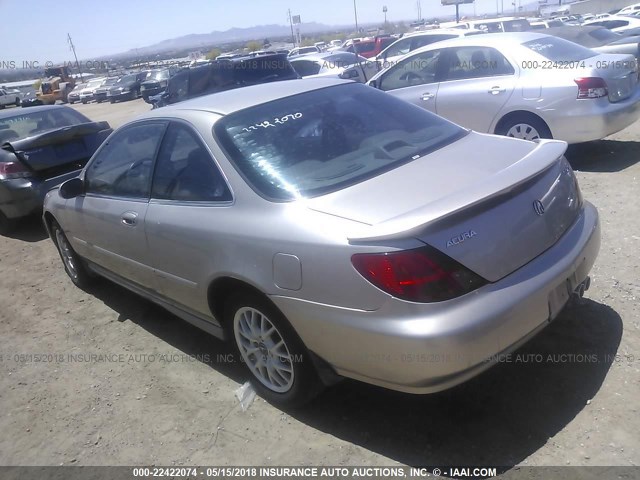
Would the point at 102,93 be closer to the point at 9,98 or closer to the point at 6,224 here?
the point at 9,98

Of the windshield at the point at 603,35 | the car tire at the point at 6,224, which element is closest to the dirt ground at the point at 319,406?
the car tire at the point at 6,224

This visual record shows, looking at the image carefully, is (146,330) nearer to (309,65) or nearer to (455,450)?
(455,450)

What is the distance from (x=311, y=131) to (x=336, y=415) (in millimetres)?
1587

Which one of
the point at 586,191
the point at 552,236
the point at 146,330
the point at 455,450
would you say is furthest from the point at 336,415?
the point at 586,191

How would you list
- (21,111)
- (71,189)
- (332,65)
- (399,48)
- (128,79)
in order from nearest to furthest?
(71,189)
(21,111)
(332,65)
(399,48)
(128,79)

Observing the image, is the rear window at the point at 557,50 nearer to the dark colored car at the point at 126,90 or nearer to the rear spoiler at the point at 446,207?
the rear spoiler at the point at 446,207

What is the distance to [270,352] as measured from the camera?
3021mm

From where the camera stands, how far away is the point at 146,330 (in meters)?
4.36

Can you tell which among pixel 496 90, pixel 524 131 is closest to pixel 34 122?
pixel 496 90

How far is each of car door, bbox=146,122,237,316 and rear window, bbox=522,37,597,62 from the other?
4.85m

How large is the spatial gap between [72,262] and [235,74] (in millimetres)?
6705

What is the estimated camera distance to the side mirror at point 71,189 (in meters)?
4.33

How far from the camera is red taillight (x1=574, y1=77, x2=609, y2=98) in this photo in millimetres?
6078

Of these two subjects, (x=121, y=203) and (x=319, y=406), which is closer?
(x=319, y=406)
